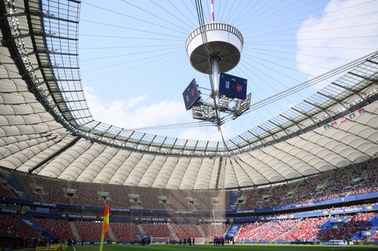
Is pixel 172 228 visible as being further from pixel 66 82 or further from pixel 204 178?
pixel 66 82

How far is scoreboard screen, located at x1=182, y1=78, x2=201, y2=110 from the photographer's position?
35.1 meters

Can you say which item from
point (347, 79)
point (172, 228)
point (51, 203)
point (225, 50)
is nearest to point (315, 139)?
point (347, 79)

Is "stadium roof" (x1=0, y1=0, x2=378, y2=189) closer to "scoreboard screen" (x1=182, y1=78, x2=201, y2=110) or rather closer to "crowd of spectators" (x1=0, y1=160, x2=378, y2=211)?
"crowd of spectators" (x1=0, y1=160, x2=378, y2=211)

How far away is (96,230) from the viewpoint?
59156 mm

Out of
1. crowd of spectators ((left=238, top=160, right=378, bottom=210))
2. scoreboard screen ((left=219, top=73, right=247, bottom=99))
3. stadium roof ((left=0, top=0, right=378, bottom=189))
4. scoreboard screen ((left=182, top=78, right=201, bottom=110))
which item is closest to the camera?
stadium roof ((left=0, top=0, right=378, bottom=189))

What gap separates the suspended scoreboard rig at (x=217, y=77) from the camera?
34688 mm

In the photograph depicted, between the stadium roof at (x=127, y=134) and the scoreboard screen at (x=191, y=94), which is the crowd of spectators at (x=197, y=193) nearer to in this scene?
the stadium roof at (x=127, y=134)

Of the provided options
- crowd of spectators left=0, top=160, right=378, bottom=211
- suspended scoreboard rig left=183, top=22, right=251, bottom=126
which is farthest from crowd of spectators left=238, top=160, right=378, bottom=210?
suspended scoreboard rig left=183, top=22, right=251, bottom=126

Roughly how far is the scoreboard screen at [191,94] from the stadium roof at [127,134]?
7793mm

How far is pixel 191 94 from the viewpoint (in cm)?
3638

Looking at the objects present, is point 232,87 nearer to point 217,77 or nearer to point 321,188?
point 217,77

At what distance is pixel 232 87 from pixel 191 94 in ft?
17.0

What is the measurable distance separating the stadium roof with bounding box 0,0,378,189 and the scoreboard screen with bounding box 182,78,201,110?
779 cm

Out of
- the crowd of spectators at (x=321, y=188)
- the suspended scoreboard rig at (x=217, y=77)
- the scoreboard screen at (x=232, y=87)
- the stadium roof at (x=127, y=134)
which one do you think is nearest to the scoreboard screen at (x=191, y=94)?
the suspended scoreboard rig at (x=217, y=77)
